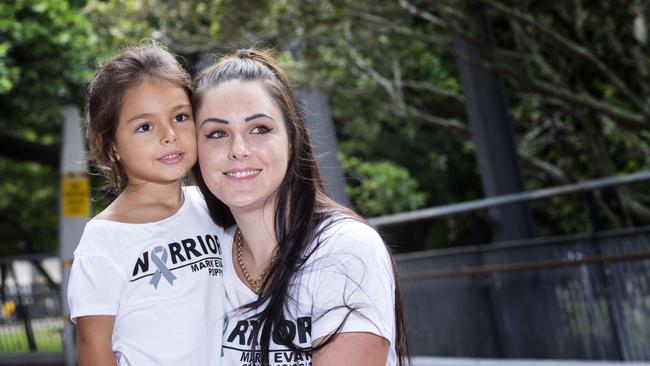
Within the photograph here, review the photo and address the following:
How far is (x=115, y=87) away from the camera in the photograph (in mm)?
2910

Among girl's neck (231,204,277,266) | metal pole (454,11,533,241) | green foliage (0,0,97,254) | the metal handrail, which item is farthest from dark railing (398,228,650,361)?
green foliage (0,0,97,254)

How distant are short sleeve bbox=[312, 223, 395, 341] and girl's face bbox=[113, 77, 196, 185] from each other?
0.64 metres

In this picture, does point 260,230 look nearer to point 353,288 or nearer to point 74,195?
point 353,288

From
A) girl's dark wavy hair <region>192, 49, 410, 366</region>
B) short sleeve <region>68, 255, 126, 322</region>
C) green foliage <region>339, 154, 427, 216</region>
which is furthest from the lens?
green foliage <region>339, 154, 427, 216</region>

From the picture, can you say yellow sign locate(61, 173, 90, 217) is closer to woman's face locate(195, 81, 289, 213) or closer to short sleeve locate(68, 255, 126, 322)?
short sleeve locate(68, 255, 126, 322)

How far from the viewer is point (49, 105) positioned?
15914mm

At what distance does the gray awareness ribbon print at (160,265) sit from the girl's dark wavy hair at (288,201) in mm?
315

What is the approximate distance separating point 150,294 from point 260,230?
14.4 inches

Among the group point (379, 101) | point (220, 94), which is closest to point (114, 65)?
Answer: point (220, 94)

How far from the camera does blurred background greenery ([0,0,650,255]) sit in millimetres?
10898

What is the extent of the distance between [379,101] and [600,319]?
A: 872cm

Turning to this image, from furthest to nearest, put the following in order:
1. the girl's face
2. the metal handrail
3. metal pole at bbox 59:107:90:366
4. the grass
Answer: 1. the grass
2. metal pole at bbox 59:107:90:366
3. the metal handrail
4. the girl's face

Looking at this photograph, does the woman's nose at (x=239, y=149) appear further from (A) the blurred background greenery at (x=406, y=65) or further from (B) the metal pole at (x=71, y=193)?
(B) the metal pole at (x=71, y=193)

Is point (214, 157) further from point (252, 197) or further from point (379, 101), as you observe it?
point (379, 101)
